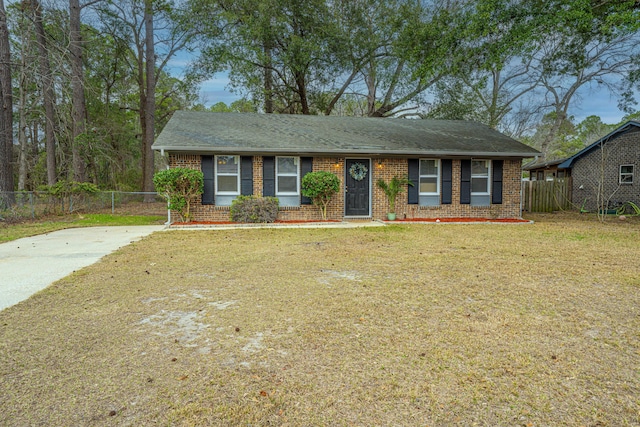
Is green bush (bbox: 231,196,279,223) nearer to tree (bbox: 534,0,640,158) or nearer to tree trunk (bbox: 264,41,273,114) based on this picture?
tree (bbox: 534,0,640,158)

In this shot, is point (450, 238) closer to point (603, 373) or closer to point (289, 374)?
point (603, 373)

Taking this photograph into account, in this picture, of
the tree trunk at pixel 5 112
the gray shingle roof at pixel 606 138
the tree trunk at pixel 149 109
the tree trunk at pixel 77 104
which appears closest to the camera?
the tree trunk at pixel 5 112

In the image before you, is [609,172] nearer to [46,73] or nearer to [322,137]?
[322,137]

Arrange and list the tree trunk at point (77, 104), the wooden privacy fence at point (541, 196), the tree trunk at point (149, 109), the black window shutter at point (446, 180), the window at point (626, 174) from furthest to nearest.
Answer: the tree trunk at point (149, 109) → the wooden privacy fence at point (541, 196) → the window at point (626, 174) → the tree trunk at point (77, 104) → the black window shutter at point (446, 180)

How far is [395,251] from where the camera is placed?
21.5 ft

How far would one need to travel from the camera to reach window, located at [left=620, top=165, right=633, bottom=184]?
1560 centimetres

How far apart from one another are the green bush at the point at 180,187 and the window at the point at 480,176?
8711 mm

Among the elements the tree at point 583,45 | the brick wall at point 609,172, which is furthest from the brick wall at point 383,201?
the brick wall at point 609,172

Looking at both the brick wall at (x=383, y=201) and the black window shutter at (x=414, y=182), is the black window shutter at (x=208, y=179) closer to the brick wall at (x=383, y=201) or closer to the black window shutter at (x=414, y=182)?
the brick wall at (x=383, y=201)

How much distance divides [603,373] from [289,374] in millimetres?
1993

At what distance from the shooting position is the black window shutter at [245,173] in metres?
11.0

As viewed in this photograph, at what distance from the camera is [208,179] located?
1091cm

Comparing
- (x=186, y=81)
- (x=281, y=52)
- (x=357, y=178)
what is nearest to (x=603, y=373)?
(x=357, y=178)

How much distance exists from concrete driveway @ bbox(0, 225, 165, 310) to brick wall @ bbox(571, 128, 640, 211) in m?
17.0
